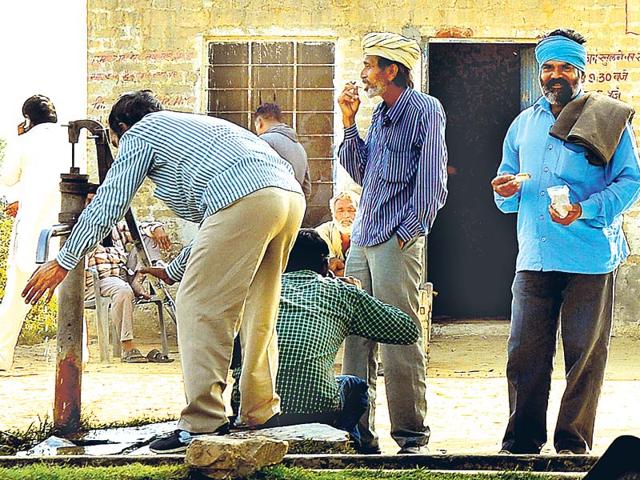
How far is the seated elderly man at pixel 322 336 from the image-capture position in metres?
5.26

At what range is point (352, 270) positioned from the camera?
5.93 metres

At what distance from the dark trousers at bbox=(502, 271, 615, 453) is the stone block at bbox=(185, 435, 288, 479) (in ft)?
5.33

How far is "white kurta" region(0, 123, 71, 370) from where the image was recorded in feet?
28.1

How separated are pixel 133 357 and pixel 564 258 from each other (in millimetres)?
5267

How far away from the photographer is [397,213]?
18.9ft

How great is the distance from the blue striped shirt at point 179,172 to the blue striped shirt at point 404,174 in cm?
80

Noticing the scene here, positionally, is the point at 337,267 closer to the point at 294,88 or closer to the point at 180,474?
the point at 294,88

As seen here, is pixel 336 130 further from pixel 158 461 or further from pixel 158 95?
pixel 158 461

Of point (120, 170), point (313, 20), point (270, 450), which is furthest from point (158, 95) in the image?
point (270, 450)

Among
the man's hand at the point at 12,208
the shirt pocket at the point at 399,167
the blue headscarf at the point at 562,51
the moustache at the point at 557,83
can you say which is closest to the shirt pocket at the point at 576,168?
the moustache at the point at 557,83

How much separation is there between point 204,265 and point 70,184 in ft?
3.55

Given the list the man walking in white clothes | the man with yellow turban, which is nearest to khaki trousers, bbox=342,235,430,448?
the man with yellow turban

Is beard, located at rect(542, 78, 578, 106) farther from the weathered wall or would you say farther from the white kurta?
the weathered wall

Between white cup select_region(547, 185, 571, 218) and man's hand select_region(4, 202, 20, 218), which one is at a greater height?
white cup select_region(547, 185, 571, 218)
